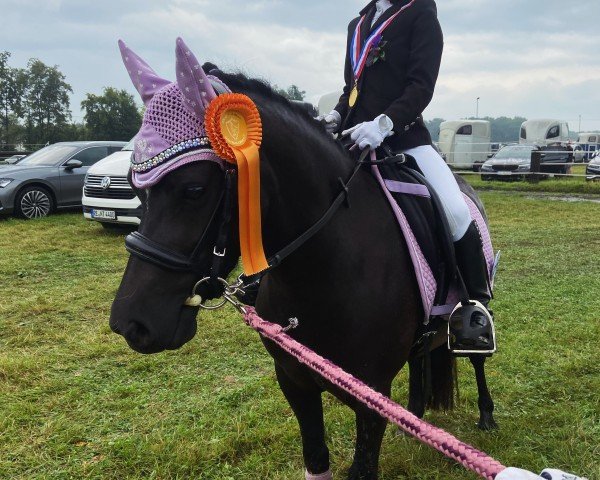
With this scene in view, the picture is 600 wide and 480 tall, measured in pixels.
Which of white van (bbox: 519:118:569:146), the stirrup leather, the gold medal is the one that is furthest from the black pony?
white van (bbox: 519:118:569:146)

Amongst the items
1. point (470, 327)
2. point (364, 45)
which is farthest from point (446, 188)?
point (364, 45)

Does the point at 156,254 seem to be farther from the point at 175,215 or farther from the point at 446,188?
the point at 446,188

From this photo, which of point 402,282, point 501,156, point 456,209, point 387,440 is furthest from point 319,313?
point 501,156

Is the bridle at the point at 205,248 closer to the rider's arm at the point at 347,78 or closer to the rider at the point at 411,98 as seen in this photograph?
the rider at the point at 411,98

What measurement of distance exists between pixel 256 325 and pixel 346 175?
2.37ft

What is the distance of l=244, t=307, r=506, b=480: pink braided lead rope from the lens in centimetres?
122

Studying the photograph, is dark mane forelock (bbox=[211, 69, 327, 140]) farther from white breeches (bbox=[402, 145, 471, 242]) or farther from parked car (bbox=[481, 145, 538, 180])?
Answer: parked car (bbox=[481, 145, 538, 180])

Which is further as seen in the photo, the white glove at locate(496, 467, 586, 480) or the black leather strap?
the black leather strap

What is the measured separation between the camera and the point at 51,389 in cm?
394

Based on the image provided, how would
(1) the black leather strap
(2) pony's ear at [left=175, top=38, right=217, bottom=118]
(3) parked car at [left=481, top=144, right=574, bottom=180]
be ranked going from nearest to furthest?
(2) pony's ear at [left=175, top=38, right=217, bottom=118]
(1) the black leather strap
(3) parked car at [left=481, top=144, right=574, bottom=180]

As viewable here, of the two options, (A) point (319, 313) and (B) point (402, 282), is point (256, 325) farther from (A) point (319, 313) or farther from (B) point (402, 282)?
(B) point (402, 282)

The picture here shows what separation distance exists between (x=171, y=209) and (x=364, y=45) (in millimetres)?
1564

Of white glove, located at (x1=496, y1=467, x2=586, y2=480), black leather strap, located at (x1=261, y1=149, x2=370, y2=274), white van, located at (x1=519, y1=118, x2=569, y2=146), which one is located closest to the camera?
white glove, located at (x1=496, y1=467, x2=586, y2=480)

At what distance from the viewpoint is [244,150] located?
A: 1664 mm
